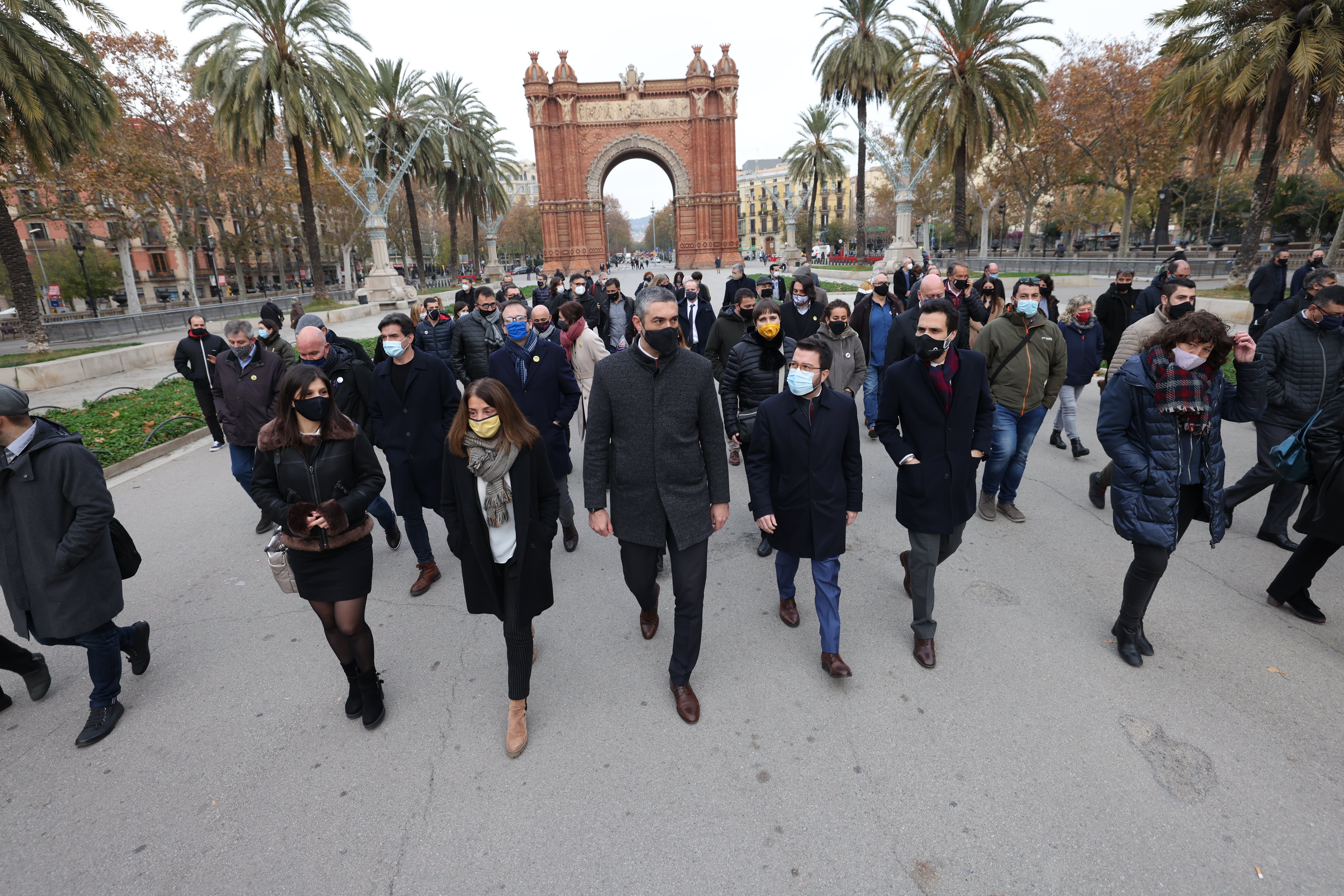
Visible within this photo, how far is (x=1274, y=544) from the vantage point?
16.7 feet

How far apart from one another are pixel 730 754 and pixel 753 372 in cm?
308

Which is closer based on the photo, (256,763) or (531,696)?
(256,763)

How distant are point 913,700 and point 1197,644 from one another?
1.89 m

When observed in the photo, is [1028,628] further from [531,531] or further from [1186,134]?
[1186,134]

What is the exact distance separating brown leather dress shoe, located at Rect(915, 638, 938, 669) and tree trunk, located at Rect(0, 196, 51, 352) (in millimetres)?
20500

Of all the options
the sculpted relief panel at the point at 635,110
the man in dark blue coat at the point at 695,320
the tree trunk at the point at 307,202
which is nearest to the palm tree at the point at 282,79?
the tree trunk at the point at 307,202

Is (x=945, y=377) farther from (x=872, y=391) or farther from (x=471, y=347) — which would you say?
(x=471, y=347)

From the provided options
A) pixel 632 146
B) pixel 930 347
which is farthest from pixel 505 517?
pixel 632 146

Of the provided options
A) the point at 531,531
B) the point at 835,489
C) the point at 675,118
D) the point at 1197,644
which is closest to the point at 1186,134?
the point at 1197,644

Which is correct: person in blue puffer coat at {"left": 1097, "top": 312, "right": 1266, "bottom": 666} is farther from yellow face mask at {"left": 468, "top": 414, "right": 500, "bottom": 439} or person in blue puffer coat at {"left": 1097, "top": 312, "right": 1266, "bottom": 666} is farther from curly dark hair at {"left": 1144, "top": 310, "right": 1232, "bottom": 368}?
yellow face mask at {"left": 468, "top": 414, "right": 500, "bottom": 439}

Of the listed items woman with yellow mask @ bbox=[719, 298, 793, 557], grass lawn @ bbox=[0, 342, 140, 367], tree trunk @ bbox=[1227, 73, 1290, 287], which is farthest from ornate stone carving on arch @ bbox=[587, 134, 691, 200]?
woman with yellow mask @ bbox=[719, 298, 793, 557]

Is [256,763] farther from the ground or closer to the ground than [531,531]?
closer to the ground

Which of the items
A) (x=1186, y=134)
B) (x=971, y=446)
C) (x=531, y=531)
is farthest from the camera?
(x=1186, y=134)

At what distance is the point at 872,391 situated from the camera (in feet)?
26.3
